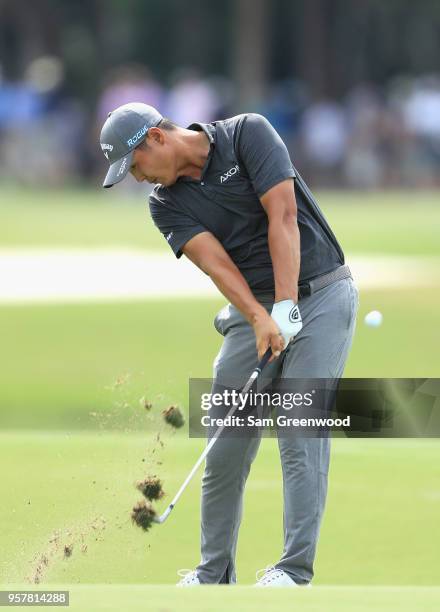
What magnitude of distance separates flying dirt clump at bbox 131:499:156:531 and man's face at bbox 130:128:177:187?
1.40 m

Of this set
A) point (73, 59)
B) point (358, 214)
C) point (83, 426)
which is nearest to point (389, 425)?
point (83, 426)

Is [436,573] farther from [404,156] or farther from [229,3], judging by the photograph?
[229,3]

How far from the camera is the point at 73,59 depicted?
53844 mm

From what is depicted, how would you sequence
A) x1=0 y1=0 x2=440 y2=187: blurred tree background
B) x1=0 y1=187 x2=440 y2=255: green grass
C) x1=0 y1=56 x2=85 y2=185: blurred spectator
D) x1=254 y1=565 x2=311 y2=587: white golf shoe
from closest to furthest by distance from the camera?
x1=254 y1=565 x2=311 y2=587: white golf shoe < x1=0 y1=187 x2=440 y2=255: green grass < x1=0 y1=56 x2=85 y2=185: blurred spectator < x1=0 y1=0 x2=440 y2=187: blurred tree background

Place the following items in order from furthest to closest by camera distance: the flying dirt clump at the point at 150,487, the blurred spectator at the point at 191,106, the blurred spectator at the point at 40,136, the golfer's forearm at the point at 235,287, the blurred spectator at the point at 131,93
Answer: the blurred spectator at the point at 40,136 < the blurred spectator at the point at 191,106 < the blurred spectator at the point at 131,93 < the flying dirt clump at the point at 150,487 < the golfer's forearm at the point at 235,287

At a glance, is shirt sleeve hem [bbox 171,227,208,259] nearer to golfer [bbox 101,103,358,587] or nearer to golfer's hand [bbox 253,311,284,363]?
golfer [bbox 101,103,358,587]

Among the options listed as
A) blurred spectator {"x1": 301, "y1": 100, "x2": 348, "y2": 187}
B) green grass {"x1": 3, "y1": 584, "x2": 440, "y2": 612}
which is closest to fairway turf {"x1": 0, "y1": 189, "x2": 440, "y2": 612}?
green grass {"x1": 3, "y1": 584, "x2": 440, "y2": 612}

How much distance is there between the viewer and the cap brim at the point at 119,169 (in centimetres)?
653

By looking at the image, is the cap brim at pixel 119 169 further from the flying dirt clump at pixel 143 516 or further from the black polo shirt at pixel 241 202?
the flying dirt clump at pixel 143 516

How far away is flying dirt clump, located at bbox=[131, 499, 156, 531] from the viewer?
6648 mm

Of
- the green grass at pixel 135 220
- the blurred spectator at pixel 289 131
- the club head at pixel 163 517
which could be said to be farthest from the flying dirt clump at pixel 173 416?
the blurred spectator at pixel 289 131

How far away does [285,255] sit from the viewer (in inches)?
253

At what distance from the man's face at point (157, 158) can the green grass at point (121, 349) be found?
237cm

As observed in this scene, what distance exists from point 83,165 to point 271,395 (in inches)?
1356
